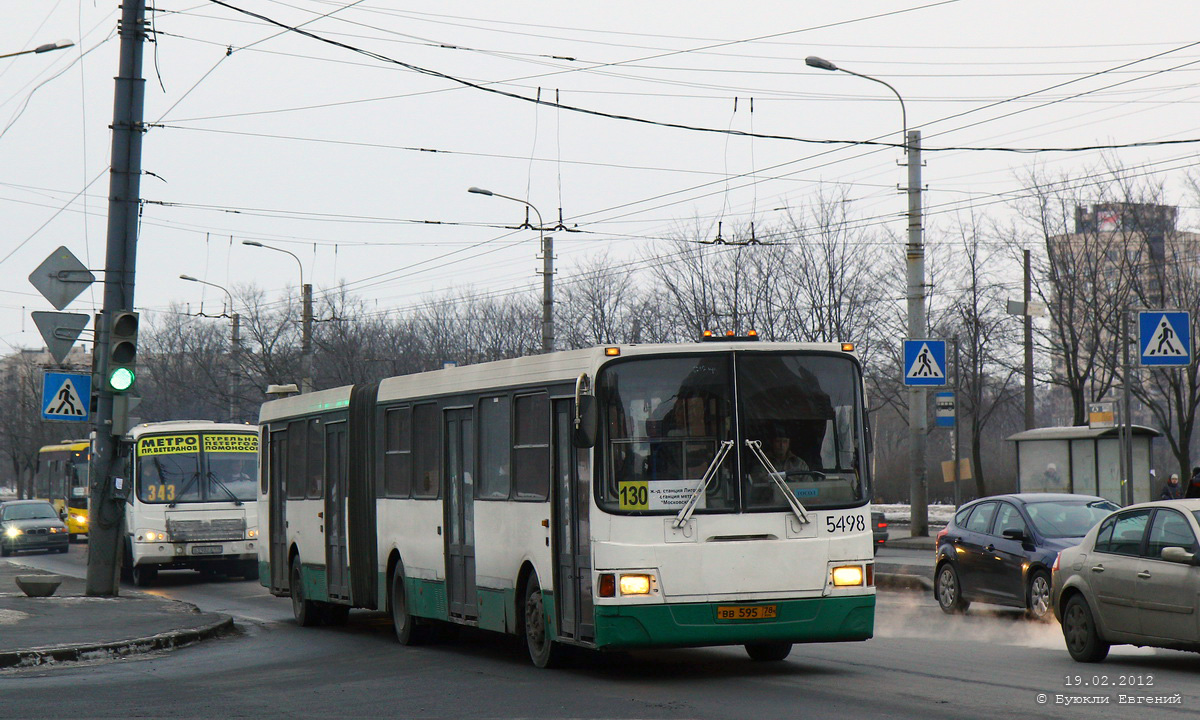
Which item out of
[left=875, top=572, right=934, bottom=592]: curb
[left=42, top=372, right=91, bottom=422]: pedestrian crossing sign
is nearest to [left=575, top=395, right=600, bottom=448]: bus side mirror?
[left=42, top=372, right=91, bottom=422]: pedestrian crossing sign

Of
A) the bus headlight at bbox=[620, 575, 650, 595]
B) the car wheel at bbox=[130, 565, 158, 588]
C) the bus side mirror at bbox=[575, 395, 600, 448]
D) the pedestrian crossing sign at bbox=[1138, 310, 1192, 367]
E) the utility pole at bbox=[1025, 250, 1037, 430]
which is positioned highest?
the utility pole at bbox=[1025, 250, 1037, 430]

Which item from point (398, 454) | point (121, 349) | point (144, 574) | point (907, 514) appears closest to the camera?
point (398, 454)

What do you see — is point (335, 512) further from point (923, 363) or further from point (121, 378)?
point (923, 363)

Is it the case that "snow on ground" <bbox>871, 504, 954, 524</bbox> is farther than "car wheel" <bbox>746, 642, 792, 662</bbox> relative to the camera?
Yes

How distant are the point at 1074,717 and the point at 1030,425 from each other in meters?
33.4

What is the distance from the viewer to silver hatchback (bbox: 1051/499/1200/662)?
1118 centimetres

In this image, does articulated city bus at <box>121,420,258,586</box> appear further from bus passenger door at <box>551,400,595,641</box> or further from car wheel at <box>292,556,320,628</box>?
bus passenger door at <box>551,400,595,641</box>

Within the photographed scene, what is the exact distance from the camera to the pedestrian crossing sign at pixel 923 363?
2662 cm

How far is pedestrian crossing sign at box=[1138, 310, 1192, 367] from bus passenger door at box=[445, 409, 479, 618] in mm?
9529

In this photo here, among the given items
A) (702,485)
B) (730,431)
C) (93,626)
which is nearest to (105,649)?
(93,626)

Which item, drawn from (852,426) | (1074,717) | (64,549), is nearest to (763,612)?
Result: (852,426)

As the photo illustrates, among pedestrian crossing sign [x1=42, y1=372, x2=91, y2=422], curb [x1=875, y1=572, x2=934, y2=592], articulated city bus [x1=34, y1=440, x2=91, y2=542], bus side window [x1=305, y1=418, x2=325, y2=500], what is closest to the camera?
bus side window [x1=305, y1=418, x2=325, y2=500]

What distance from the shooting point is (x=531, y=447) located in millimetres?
12547

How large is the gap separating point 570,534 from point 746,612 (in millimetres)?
1529
